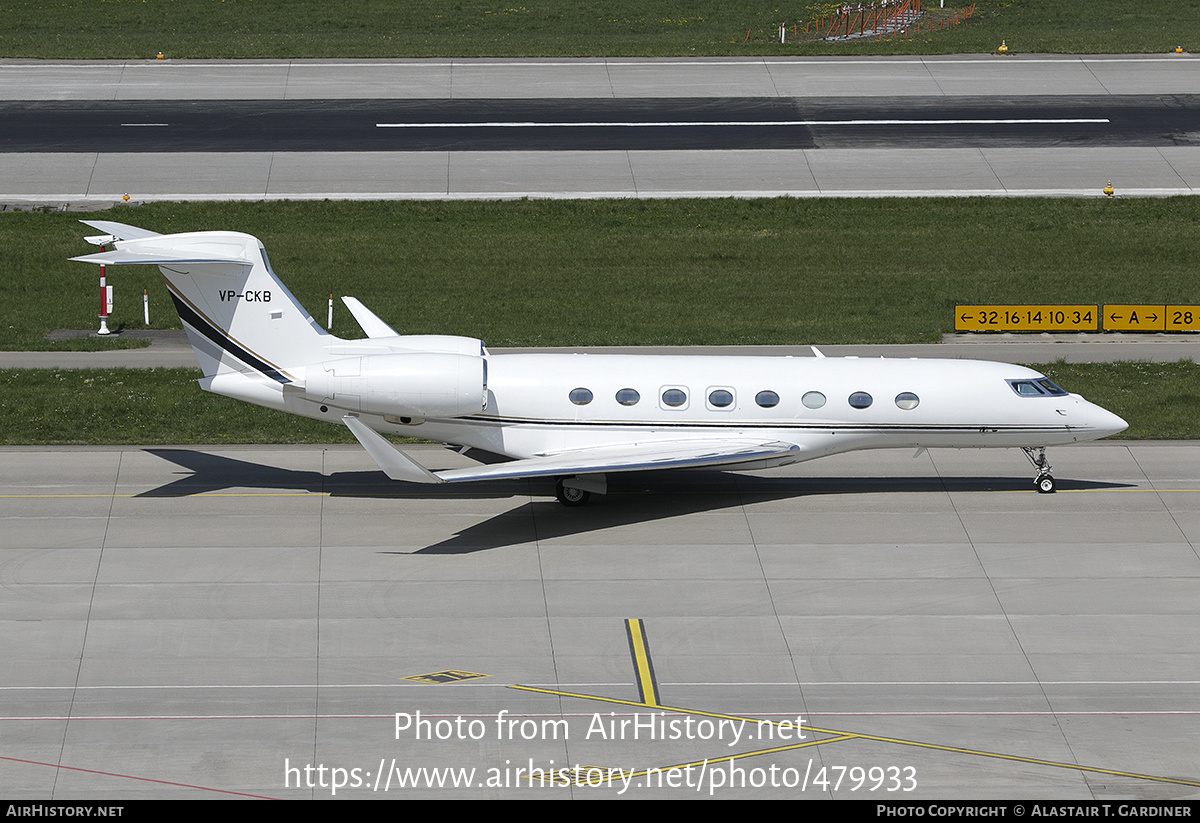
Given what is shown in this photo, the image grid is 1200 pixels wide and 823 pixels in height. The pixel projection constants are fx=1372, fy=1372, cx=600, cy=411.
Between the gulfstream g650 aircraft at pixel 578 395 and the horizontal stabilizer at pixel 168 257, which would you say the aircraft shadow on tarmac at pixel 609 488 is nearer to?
the gulfstream g650 aircraft at pixel 578 395

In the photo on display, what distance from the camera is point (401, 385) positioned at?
82.3 ft

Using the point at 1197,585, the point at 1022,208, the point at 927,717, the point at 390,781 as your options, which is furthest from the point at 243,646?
the point at 1022,208

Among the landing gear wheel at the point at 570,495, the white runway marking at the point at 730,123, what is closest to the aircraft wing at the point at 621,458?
the landing gear wheel at the point at 570,495

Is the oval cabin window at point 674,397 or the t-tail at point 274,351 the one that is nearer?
the t-tail at point 274,351

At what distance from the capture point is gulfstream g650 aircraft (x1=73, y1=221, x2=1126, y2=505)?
25.5m

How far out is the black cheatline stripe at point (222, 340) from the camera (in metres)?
26.2

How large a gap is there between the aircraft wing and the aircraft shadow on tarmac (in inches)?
49.9

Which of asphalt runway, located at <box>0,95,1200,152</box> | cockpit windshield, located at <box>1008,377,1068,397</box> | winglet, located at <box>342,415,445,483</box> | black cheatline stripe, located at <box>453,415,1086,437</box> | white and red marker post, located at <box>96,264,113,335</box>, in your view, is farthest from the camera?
asphalt runway, located at <box>0,95,1200,152</box>

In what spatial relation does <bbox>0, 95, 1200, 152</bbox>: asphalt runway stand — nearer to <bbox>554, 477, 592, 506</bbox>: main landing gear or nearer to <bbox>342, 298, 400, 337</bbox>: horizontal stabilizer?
<bbox>342, 298, 400, 337</bbox>: horizontal stabilizer

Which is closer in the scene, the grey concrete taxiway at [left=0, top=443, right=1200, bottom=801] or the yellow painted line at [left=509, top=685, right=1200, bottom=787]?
the yellow painted line at [left=509, top=685, right=1200, bottom=787]

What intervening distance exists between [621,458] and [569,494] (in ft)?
5.48

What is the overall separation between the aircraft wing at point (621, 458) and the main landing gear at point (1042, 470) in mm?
5104

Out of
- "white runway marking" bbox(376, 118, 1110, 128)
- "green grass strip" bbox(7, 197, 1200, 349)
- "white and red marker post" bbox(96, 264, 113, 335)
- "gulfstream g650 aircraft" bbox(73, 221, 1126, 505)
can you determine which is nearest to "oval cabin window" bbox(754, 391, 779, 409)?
"gulfstream g650 aircraft" bbox(73, 221, 1126, 505)
